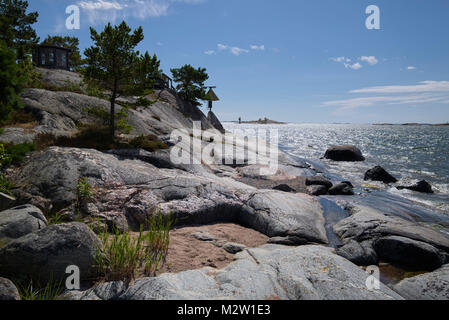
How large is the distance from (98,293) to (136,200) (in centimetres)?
429

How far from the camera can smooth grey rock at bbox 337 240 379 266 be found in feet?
24.9

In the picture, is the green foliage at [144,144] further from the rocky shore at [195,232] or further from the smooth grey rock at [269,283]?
the smooth grey rock at [269,283]

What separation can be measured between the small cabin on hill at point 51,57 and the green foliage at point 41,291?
130 ft

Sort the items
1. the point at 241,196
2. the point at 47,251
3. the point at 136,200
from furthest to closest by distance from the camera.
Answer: the point at 241,196 → the point at 136,200 → the point at 47,251

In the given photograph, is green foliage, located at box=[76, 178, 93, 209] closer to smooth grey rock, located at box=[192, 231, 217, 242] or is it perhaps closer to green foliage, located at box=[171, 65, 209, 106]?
smooth grey rock, located at box=[192, 231, 217, 242]

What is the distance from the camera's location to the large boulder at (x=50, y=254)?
437 centimetres

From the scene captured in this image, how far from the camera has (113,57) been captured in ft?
40.2

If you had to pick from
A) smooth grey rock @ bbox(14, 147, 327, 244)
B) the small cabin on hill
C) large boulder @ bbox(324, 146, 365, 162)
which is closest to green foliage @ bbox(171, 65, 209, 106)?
the small cabin on hill

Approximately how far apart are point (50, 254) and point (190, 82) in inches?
1768

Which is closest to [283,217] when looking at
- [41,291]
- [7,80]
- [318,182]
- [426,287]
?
[426,287]

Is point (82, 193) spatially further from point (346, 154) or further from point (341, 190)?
point (346, 154)
